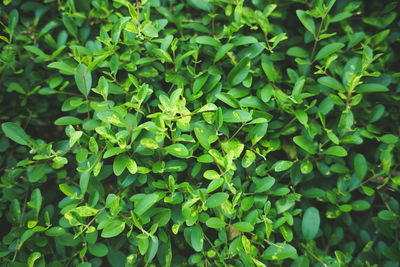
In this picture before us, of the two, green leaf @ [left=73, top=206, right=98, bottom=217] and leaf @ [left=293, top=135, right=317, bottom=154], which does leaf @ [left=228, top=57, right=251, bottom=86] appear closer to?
leaf @ [left=293, top=135, right=317, bottom=154]

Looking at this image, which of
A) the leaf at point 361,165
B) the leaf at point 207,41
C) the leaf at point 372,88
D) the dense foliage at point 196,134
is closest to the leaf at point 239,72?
the dense foliage at point 196,134

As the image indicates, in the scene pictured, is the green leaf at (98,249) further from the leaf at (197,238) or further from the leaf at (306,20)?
the leaf at (306,20)

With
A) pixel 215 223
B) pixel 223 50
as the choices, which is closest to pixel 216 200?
pixel 215 223

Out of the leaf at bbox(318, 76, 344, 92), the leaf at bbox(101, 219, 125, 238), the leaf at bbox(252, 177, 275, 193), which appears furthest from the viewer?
the leaf at bbox(318, 76, 344, 92)

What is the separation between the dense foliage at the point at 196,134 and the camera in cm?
110

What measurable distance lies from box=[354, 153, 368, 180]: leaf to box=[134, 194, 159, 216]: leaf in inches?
34.9

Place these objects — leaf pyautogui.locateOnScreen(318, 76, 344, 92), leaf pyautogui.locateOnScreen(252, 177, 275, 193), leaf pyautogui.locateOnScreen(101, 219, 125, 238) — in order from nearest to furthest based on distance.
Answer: leaf pyautogui.locateOnScreen(101, 219, 125, 238), leaf pyautogui.locateOnScreen(252, 177, 275, 193), leaf pyautogui.locateOnScreen(318, 76, 344, 92)

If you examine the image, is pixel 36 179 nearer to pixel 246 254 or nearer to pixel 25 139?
pixel 25 139

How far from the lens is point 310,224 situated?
1.28m

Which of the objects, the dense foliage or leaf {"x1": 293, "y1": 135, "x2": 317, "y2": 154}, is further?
leaf {"x1": 293, "y1": 135, "x2": 317, "y2": 154}

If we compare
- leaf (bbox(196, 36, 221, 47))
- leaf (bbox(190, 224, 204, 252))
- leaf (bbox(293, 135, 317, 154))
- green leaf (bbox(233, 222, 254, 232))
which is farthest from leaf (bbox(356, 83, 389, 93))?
leaf (bbox(190, 224, 204, 252))

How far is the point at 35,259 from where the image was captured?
1.14 m

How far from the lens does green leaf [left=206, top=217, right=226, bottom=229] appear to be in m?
1.08

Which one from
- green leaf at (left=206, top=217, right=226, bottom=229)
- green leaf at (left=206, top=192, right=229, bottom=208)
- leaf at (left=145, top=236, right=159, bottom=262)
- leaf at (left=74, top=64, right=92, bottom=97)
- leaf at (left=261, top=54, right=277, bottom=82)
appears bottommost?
leaf at (left=145, top=236, right=159, bottom=262)
